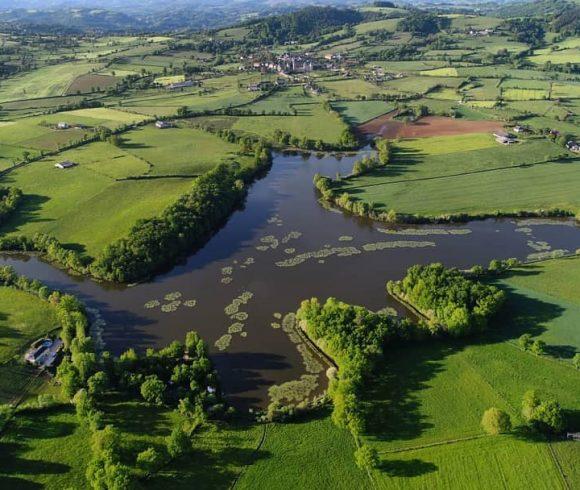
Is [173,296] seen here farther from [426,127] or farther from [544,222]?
[426,127]

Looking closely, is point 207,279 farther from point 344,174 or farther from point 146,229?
point 344,174

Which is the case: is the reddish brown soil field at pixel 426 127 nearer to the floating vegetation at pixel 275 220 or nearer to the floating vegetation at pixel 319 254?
the floating vegetation at pixel 275 220

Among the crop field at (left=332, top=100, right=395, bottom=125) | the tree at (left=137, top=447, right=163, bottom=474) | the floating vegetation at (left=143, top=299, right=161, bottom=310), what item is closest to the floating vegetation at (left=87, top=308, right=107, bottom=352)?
the floating vegetation at (left=143, top=299, right=161, bottom=310)

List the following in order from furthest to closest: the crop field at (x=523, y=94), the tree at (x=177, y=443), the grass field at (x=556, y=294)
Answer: the crop field at (x=523, y=94) → the grass field at (x=556, y=294) → the tree at (x=177, y=443)

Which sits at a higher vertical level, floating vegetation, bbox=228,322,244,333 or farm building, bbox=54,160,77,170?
farm building, bbox=54,160,77,170

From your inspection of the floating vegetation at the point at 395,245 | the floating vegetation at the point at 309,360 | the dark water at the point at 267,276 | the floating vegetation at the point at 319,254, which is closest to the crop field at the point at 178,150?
the dark water at the point at 267,276

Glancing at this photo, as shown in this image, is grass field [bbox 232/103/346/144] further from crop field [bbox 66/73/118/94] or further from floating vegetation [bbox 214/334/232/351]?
floating vegetation [bbox 214/334/232/351]

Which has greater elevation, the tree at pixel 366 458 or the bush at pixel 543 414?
the bush at pixel 543 414
